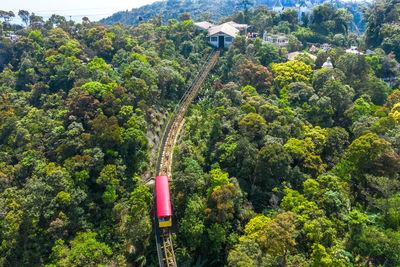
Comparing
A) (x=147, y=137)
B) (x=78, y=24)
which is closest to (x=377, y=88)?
(x=147, y=137)

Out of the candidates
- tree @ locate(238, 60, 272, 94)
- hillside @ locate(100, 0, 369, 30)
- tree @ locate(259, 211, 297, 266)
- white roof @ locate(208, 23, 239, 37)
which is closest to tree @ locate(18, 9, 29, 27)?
white roof @ locate(208, 23, 239, 37)

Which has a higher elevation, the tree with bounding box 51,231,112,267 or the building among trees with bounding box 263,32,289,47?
the building among trees with bounding box 263,32,289,47

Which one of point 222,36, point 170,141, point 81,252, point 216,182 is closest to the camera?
point 81,252

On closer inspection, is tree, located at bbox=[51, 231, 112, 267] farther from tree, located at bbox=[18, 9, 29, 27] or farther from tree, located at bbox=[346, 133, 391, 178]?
tree, located at bbox=[18, 9, 29, 27]

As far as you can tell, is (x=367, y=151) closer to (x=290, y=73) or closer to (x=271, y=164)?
(x=271, y=164)

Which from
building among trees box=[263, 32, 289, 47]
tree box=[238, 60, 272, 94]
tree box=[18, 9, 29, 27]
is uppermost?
tree box=[18, 9, 29, 27]

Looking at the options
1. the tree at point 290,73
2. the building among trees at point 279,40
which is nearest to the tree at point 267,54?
the tree at point 290,73

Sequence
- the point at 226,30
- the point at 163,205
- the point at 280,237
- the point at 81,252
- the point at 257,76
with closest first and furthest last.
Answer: the point at 280,237
the point at 81,252
the point at 163,205
the point at 257,76
the point at 226,30

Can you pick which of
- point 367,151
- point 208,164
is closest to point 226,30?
point 208,164
